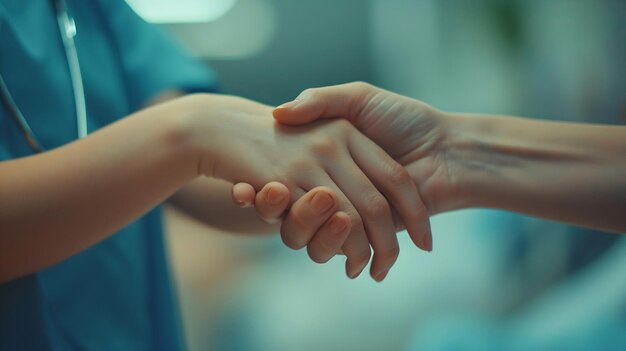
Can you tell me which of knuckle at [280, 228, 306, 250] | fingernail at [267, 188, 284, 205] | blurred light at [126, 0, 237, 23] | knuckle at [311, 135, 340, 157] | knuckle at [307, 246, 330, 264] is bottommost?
knuckle at [307, 246, 330, 264]

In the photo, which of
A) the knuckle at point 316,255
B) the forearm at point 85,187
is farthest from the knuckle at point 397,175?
the forearm at point 85,187

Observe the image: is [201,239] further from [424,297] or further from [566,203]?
[566,203]

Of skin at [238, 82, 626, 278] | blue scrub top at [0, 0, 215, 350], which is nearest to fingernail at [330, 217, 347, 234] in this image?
skin at [238, 82, 626, 278]

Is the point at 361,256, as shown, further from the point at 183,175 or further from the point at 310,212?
the point at 183,175

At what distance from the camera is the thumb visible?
542mm

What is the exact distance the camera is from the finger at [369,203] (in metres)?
0.55

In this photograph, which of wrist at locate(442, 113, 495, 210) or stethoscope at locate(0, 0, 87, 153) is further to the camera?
wrist at locate(442, 113, 495, 210)

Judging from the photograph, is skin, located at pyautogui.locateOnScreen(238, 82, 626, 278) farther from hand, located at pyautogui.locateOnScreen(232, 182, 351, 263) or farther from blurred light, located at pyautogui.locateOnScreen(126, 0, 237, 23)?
blurred light, located at pyautogui.locateOnScreen(126, 0, 237, 23)

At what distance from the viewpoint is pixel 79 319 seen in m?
0.54

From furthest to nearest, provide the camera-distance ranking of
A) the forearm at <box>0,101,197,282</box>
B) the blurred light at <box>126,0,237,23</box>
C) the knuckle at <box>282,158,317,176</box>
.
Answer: the blurred light at <box>126,0,237,23</box>
the knuckle at <box>282,158,317,176</box>
the forearm at <box>0,101,197,282</box>

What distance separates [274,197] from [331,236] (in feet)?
0.23

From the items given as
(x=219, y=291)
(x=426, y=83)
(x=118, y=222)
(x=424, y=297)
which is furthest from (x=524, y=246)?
(x=118, y=222)

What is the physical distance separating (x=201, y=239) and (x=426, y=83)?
36 cm

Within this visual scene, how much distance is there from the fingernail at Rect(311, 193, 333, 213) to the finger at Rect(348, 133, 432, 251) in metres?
0.07
